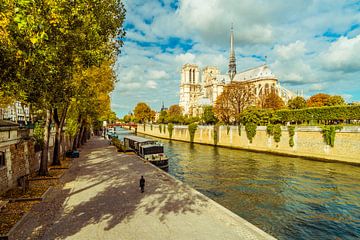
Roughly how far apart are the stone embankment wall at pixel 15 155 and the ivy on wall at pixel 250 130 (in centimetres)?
3867

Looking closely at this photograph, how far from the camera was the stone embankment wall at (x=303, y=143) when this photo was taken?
33844mm

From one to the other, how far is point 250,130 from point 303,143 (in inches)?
461

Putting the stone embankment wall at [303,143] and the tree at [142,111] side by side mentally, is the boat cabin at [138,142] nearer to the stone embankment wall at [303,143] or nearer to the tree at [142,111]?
the stone embankment wall at [303,143]

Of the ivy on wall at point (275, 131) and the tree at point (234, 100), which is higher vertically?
the tree at point (234, 100)

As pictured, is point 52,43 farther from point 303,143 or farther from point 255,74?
point 255,74

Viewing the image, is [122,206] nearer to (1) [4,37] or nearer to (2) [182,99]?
(1) [4,37]

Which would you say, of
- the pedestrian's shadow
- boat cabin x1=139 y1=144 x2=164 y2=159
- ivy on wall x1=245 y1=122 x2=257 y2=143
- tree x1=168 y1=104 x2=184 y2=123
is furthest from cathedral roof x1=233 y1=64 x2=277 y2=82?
the pedestrian's shadow

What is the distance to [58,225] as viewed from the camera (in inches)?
413

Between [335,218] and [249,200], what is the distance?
18.0 ft

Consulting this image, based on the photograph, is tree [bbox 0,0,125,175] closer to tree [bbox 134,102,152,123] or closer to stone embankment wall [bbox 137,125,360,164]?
stone embankment wall [bbox 137,125,360,164]

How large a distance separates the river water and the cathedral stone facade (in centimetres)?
4319

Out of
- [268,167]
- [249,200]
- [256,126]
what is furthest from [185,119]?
[249,200]

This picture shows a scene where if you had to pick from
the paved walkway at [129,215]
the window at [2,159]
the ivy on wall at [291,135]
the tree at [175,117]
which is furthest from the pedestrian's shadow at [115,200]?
the tree at [175,117]

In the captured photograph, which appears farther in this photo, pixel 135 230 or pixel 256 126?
pixel 256 126
